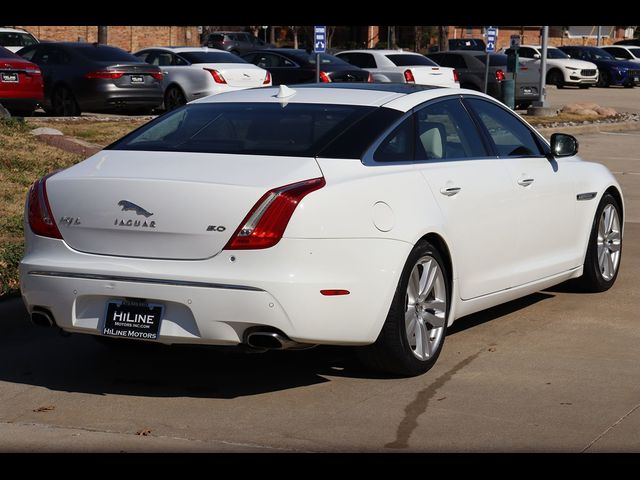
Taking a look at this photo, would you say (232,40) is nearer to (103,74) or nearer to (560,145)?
(103,74)

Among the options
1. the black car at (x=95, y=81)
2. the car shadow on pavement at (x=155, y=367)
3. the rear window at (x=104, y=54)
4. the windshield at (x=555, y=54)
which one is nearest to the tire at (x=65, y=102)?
the black car at (x=95, y=81)

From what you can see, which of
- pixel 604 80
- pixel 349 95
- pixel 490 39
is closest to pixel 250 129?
pixel 349 95

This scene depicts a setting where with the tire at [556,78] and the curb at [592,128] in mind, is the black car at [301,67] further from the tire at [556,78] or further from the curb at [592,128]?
the tire at [556,78]

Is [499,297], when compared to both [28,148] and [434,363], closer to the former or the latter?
[434,363]

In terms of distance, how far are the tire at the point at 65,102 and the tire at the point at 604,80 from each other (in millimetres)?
28918

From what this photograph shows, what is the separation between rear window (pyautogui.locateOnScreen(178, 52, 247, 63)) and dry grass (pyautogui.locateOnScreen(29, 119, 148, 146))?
4905 millimetres

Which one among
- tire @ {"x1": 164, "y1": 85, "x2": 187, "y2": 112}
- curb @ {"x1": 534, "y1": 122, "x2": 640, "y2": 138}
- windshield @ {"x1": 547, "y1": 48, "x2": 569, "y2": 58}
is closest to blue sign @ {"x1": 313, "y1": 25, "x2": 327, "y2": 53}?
tire @ {"x1": 164, "y1": 85, "x2": 187, "y2": 112}

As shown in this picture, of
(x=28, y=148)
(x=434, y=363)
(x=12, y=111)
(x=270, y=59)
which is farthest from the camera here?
(x=270, y=59)

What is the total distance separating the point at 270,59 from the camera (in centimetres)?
2966

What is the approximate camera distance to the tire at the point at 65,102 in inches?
922

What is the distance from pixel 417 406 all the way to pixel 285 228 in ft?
3.54

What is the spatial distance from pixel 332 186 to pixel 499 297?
184cm
